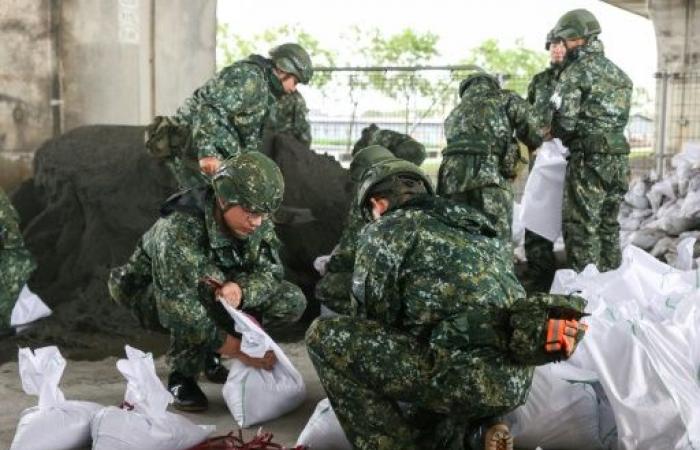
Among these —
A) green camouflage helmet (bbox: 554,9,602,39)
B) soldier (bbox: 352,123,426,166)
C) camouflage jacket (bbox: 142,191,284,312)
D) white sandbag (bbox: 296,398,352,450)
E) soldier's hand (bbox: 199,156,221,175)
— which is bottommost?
white sandbag (bbox: 296,398,352,450)

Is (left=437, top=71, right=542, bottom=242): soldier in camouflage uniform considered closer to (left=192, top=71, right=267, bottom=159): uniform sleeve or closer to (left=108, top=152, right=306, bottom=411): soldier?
(left=192, top=71, right=267, bottom=159): uniform sleeve

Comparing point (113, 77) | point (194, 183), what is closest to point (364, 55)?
point (113, 77)

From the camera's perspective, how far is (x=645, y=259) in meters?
4.38

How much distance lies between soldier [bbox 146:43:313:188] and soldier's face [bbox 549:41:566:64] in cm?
177

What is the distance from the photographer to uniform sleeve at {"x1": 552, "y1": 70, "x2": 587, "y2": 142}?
6.23 metres

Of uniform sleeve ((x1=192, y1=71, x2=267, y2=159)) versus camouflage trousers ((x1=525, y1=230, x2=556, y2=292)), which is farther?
camouflage trousers ((x1=525, y1=230, x2=556, y2=292))

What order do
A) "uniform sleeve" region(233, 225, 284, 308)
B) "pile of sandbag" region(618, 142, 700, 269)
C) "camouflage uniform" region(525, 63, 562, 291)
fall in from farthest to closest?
"pile of sandbag" region(618, 142, 700, 269) → "camouflage uniform" region(525, 63, 562, 291) → "uniform sleeve" region(233, 225, 284, 308)

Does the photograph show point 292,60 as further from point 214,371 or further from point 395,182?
point 395,182

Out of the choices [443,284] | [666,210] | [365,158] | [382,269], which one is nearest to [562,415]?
[443,284]

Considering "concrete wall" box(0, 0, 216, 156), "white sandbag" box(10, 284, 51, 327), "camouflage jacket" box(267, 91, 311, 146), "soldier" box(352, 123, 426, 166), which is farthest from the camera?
"camouflage jacket" box(267, 91, 311, 146)

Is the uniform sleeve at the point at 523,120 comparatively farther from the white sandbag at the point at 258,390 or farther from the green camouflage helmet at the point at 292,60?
the white sandbag at the point at 258,390

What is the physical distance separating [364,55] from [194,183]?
1756 cm

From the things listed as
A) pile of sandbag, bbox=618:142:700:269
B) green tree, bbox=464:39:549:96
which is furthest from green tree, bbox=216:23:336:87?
pile of sandbag, bbox=618:142:700:269

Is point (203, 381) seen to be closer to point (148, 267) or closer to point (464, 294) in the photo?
point (148, 267)
